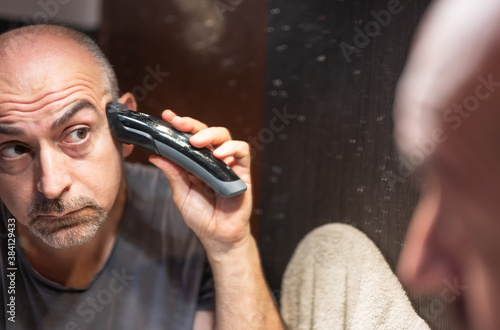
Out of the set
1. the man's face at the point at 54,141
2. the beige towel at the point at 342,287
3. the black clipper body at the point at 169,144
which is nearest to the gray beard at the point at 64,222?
the man's face at the point at 54,141

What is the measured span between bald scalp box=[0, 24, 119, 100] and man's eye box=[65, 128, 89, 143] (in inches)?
3.0

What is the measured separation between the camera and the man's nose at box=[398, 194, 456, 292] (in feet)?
1.57

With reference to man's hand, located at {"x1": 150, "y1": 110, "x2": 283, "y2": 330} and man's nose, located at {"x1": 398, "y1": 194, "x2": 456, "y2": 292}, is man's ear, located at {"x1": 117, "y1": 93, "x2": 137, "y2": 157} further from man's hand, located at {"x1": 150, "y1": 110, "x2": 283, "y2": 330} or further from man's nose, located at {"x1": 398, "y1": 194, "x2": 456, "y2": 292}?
man's nose, located at {"x1": 398, "y1": 194, "x2": 456, "y2": 292}

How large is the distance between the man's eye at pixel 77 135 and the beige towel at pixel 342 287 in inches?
14.8

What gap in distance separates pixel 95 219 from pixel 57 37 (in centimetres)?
24

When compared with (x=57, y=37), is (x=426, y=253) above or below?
below

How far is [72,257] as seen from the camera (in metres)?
0.72

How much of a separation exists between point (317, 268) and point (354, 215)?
0.12 metres

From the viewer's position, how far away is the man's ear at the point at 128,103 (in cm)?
71

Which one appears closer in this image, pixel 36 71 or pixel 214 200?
pixel 36 71

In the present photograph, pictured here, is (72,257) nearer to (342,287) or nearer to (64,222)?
(64,222)

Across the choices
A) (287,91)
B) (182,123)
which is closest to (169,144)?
(182,123)

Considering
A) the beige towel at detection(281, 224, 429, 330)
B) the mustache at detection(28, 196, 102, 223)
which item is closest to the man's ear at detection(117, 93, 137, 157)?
the mustache at detection(28, 196, 102, 223)

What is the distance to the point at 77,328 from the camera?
0.68 metres
